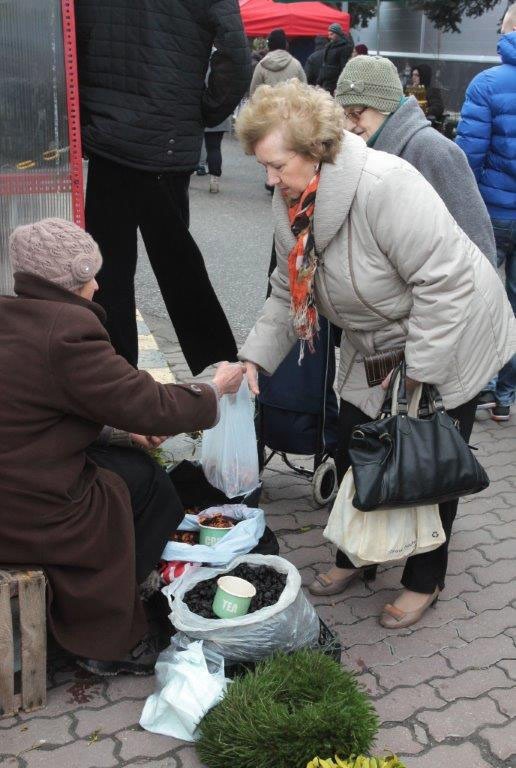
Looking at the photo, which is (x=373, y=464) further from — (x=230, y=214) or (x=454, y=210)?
(x=230, y=214)

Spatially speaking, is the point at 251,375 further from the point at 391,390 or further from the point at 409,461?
the point at 409,461

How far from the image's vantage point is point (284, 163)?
271cm

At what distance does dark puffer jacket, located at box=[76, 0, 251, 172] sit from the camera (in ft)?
12.6

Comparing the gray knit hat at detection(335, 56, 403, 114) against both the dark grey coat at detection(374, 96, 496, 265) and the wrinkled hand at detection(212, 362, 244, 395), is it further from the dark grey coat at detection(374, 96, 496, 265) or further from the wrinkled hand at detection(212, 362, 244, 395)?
the wrinkled hand at detection(212, 362, 244, 395)

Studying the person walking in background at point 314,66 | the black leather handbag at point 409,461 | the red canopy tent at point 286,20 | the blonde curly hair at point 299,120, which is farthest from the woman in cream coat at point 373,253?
the red canopy tent at point 286,20

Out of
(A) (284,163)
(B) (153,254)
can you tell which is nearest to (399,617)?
(A) (284,163)

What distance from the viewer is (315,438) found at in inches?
149

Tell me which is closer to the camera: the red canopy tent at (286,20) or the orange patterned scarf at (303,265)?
the orange patterned scarf at (303,265)

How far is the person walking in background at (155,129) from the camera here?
3855 millimetres

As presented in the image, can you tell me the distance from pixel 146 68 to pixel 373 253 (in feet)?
5.51

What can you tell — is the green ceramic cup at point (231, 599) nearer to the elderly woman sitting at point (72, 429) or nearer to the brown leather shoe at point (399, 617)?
the elderly woman sitting at point (72, 429)

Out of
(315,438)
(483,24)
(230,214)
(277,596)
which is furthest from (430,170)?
(483,24)

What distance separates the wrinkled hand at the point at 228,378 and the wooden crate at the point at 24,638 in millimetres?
825

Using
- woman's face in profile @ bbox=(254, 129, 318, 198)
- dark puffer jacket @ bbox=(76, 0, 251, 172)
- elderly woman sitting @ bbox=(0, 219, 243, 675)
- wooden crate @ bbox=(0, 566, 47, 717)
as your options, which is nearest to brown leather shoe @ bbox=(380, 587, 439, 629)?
elderly woman sitting @ bbox=(0, 219, 243, 675)
